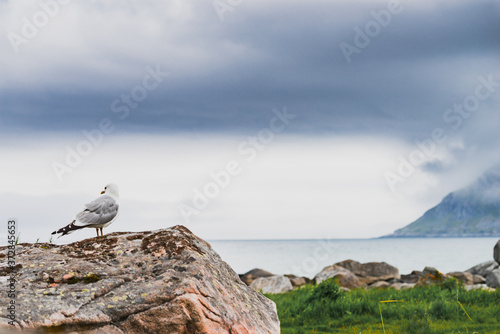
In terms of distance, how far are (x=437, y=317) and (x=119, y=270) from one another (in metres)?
9.58

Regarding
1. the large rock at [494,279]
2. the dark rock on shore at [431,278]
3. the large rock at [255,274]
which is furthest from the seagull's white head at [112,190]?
the large rock at [255,274]

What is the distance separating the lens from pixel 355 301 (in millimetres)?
13477

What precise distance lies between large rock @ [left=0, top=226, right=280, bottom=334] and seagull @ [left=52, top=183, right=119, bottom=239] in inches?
22.6

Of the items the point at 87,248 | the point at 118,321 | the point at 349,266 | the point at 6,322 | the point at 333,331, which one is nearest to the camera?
the point at 6,322

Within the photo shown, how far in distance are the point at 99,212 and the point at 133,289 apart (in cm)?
217

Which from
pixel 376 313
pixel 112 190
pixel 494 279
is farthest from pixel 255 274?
pixel 112 190

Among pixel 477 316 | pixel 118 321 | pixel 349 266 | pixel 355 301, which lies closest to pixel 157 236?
pixel 118 321

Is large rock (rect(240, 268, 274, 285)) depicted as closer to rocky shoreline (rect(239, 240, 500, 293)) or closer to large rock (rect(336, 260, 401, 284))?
rocky shoreline (rect(239, 240, 500, 293))

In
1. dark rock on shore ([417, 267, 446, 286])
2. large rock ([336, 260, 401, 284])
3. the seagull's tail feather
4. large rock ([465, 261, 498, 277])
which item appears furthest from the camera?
large rock ([465, 261, 498, 277])

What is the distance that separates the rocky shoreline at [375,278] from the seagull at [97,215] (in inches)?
535

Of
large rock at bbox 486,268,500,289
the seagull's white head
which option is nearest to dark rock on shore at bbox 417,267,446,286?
large rock at bbox 486,268,500,289

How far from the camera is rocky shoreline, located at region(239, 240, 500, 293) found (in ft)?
68.7

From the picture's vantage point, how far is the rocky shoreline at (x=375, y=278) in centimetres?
2093

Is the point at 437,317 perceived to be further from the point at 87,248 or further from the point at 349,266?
the point at 349,266
